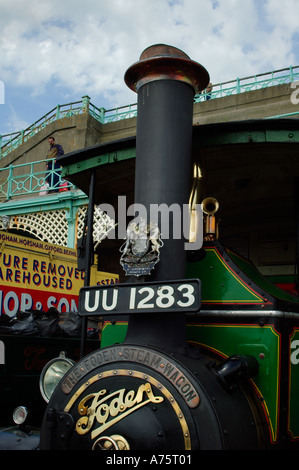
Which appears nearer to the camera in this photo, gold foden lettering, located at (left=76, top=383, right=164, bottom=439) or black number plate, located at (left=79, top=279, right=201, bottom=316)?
gold foden lettering, located at (left=76, top=383, right=164, bottom=439)

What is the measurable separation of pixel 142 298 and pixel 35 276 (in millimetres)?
3628

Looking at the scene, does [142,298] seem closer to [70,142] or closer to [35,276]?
[35,276]

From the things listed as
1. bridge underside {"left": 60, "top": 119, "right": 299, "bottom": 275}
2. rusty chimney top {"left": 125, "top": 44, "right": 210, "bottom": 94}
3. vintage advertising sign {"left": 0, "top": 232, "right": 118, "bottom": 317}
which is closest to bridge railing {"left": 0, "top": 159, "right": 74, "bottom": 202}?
vintage advertising sign {"left": 0, "top": 232, "right": 118, "bottom": 317}

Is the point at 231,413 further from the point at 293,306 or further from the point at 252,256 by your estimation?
the point at 252,256

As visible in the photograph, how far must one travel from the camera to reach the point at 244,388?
8.09ft

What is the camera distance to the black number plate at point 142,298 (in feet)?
7.42

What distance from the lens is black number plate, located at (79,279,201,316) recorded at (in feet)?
7.42

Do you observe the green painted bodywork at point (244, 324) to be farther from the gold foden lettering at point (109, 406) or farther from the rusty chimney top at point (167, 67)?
the rusty chimney top at point (167, 67)

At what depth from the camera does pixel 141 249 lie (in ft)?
8.26

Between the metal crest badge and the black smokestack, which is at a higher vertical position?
the black smokestack

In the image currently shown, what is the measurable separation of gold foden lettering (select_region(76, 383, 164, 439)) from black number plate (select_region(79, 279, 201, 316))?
0.38 meters

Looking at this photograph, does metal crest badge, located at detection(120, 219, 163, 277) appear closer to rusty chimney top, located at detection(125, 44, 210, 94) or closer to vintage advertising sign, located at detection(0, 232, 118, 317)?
rusty chimney top, located at detection(125, 44, 210, 94)

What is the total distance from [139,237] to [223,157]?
102 centimetres

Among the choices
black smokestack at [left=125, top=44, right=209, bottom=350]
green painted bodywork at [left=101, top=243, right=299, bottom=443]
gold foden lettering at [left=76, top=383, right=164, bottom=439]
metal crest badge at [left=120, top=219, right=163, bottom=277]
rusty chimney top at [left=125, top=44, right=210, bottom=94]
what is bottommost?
gold foden lettering at [left=76, top=383, right=164, bottom=439]
